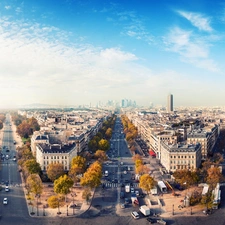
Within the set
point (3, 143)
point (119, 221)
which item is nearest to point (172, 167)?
point (119, 221)

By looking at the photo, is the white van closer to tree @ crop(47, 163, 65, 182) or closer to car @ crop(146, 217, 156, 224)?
Answer: car @ crop(146, 217, 156, 224)

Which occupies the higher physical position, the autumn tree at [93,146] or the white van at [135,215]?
the autumn tree at [93,146]

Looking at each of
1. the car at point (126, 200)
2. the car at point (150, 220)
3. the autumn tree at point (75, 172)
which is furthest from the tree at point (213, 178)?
the autumn tree at point (75, 172)

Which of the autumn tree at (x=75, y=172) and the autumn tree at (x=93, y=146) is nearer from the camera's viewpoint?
the autumn tree at (x=75, y=172)

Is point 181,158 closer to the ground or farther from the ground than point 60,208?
farther from the ground

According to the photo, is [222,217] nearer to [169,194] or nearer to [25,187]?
[169,194]

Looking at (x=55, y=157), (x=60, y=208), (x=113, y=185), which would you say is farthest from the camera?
(x=55, y=157)

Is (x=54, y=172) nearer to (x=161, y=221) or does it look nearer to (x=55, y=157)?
(x=55, y=157)

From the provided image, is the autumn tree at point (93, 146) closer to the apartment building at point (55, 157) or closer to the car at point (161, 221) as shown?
the apartment building at point (55, 157)

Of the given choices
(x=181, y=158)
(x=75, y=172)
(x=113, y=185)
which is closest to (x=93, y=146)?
(x=75, y=172)

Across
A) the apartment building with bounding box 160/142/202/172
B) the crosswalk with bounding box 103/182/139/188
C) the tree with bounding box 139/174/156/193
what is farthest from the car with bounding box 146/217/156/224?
the apartment building with bounding box 160/142/202/172

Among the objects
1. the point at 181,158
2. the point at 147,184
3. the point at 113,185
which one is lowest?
the point at 113,185
